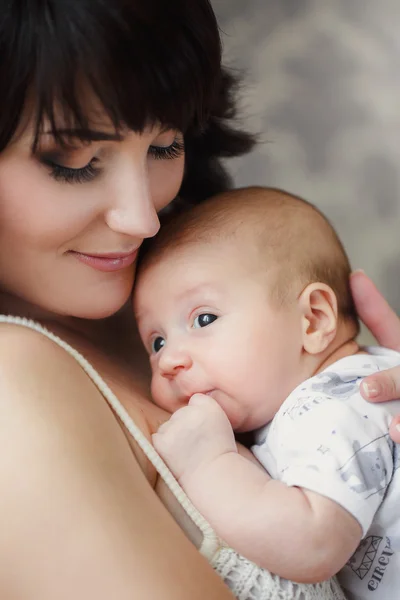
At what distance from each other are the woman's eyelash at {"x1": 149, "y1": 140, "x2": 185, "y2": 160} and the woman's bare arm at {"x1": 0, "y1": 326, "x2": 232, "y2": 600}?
1.26 ft

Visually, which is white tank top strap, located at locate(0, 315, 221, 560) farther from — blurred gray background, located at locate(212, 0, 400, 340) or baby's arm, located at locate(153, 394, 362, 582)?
blurred gray background, located at locate(212, 0, 400, 340)

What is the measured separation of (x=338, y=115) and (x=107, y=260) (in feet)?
2.80

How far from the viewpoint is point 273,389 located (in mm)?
1120

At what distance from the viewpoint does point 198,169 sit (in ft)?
5.12

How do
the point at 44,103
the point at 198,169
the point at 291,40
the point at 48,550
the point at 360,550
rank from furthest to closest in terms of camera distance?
the point at 291,40 → the point at 198,169 → the point at 360,550 → the point at 44,103 → the point at 48,550

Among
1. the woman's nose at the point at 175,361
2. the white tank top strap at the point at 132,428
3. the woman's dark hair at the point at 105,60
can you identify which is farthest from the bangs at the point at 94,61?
the woman's nose at the point at 175,361

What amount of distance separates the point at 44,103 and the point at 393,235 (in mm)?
1057

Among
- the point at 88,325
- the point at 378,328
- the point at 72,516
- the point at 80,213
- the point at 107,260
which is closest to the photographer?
the point at 72,516

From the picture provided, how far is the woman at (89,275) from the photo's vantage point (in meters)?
0.79

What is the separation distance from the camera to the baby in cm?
95

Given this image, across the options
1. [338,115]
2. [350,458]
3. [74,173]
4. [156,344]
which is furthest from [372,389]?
[338,115]

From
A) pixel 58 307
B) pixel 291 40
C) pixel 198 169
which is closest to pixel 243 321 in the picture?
pixel 58 307

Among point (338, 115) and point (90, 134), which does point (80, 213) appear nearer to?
point (90, 134)

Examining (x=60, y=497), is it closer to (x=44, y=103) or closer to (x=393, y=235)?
(x=44, y=103)
